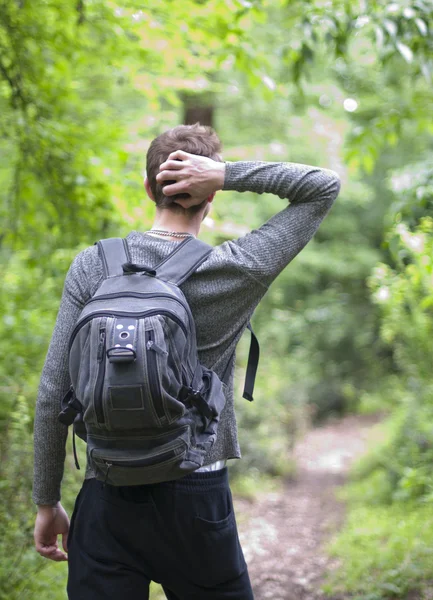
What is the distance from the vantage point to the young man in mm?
1873

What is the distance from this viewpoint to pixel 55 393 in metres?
1.96

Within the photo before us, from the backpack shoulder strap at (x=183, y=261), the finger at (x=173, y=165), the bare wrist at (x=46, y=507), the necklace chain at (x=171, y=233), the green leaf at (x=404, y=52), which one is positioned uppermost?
the green leaf at (x=404, y=52)

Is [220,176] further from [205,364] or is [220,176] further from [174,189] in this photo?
[205,364]

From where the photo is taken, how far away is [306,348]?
17.6 m

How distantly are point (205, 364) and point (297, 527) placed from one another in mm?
5289

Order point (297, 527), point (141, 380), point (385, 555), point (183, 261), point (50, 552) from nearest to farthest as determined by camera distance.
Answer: point (141, 380) < point (183, 261) < point (50, 552) < point (385, 555) < point (297, 527)

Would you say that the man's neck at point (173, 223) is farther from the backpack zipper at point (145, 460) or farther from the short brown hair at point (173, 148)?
the backpack zipper at point (145, 460)

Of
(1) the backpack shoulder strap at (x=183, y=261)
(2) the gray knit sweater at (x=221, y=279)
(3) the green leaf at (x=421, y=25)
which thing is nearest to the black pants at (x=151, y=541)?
(2) the gray knit sweater at (x=221, y=279)

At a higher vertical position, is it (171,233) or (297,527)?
(171,233)

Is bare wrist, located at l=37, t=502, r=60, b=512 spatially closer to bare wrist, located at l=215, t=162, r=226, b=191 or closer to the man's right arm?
the man's right arm

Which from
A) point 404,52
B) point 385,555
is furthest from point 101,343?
point 385,555

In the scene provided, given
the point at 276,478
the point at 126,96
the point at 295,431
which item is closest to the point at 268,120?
the point at 126,96

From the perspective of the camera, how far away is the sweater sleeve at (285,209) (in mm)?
1934

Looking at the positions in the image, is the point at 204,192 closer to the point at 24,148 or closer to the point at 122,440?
the point at 122,440
